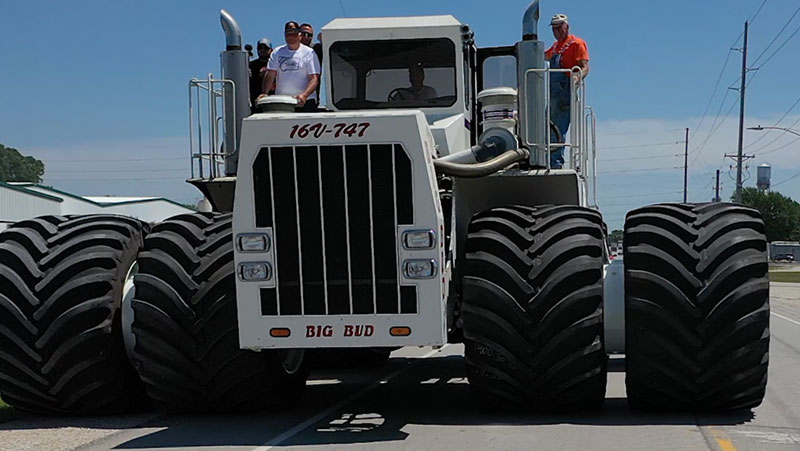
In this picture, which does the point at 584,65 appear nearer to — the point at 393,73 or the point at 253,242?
the point at 393,73

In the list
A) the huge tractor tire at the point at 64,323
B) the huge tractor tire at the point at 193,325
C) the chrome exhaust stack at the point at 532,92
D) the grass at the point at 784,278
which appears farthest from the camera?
the grass at the point at 784,278

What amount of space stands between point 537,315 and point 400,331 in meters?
1.08

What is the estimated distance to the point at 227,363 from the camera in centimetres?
832

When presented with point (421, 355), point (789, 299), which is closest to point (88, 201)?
point (789, 299)

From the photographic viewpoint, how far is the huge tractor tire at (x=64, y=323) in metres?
8.46

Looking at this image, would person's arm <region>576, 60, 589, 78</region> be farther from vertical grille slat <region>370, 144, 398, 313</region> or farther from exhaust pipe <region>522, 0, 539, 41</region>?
vertical grille slat <region>370, 144, 398, 313</region>

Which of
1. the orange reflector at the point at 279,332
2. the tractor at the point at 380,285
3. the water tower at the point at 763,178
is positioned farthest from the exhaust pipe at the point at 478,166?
the water tower at the point at 763,178

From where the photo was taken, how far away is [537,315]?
8023 millimetres

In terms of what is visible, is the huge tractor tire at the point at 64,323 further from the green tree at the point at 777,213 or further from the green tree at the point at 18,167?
the green tree at the point at 18,167

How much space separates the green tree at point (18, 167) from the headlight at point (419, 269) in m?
143

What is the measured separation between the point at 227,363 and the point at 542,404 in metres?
2.51

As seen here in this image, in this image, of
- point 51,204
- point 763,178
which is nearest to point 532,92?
point 51,204

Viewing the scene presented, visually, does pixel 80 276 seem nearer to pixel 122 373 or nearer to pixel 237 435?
pixel 122 373

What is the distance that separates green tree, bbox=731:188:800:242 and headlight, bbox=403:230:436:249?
429 ft
